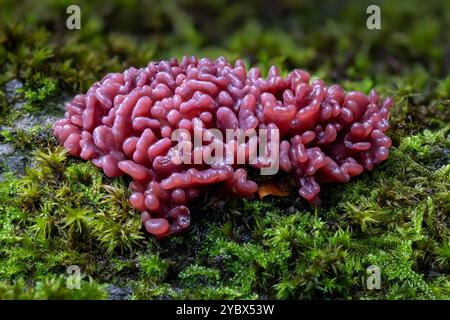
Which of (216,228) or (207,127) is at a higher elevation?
(207,127)

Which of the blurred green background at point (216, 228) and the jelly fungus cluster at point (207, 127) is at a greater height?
the jelly fungus cluster at point (207, 127)

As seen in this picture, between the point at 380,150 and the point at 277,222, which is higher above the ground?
the point at 380,150

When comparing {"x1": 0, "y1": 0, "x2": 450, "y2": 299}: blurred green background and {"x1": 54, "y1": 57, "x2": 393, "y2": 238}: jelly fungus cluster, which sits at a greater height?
{"x1": 54, "y1": 57, "x2": 393, "y2": 238}: jelly fungus cluster

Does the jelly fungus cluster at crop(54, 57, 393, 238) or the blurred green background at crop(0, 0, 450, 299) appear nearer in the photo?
the blurred green background at crop(0, 0, 450, 299)

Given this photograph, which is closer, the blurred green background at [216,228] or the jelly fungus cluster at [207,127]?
the blurred green background at [216,228]

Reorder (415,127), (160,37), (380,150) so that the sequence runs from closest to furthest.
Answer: (380,150)
(415,127)
(160,37)
